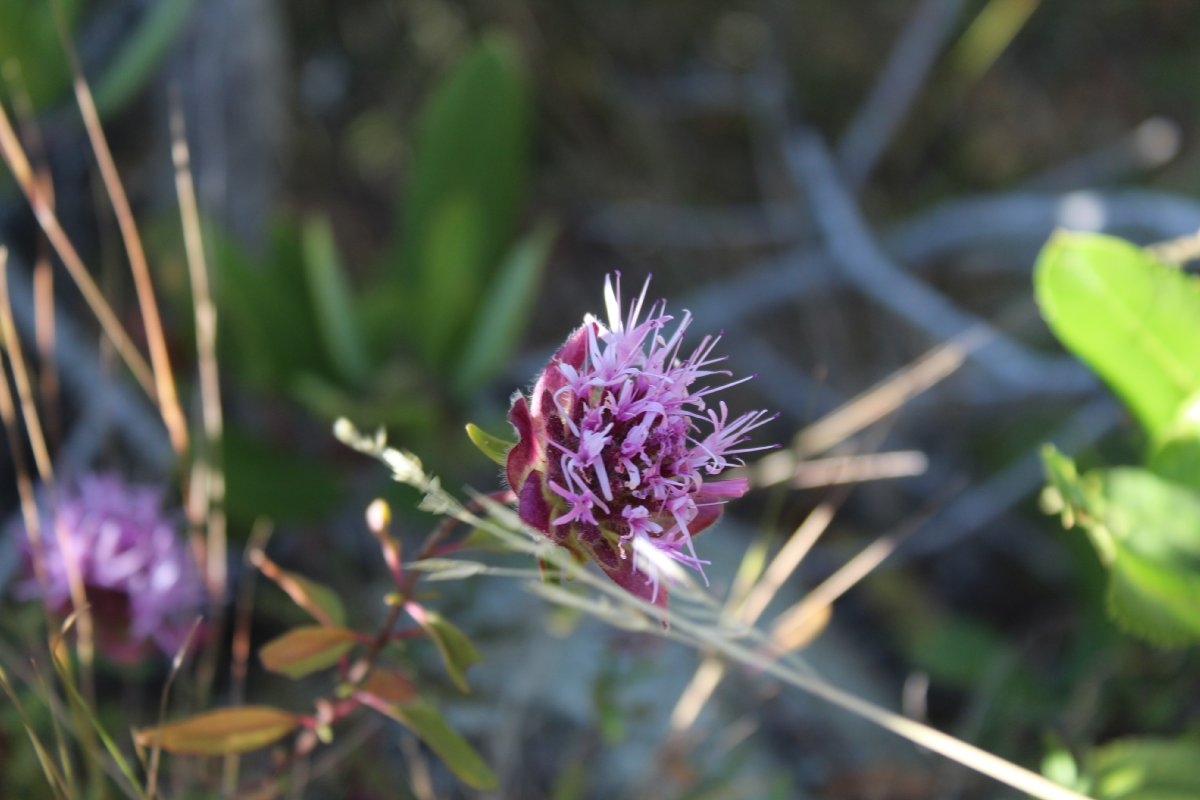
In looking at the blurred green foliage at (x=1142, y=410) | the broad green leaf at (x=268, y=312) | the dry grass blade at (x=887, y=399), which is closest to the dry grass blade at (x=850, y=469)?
the dry grass blade at (x=887, y=399)

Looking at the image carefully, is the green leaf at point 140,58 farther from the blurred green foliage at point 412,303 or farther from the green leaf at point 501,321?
the green leaf at point 501,321

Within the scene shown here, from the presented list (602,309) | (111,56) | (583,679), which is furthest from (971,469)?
(111,56)

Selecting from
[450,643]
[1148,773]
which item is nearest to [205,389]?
[450,643]

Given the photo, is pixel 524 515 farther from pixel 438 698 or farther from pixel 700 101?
pixel 700 101

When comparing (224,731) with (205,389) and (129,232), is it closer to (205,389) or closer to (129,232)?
(205,389)

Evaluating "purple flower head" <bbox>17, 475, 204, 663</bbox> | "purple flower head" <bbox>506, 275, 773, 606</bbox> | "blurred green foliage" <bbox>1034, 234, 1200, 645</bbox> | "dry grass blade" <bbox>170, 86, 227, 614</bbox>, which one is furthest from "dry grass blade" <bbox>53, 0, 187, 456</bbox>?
"blurred green foliage" <bbox>1034, 234, 1200, 645</bbox>

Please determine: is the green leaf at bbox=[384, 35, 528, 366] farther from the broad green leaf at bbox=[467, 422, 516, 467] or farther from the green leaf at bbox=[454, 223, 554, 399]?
the broad green leaf at bbox=[467, 422, 516, 467]

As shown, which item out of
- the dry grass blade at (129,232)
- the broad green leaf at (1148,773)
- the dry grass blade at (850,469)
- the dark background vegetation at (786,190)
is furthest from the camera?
the dark background vegetation at (786,190)
